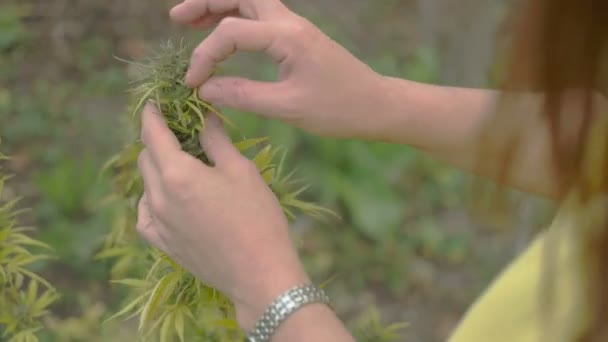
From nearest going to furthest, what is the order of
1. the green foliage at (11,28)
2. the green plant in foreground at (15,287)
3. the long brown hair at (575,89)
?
the long brown hair at (575,89) < the green plant in foreground at (15,287) < the green foliage at (11,28)

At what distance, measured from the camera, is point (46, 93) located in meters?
2.20

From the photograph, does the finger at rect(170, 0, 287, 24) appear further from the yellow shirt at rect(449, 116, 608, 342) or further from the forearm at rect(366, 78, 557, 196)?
the yellow shirt at rect(449, 116, 608, 342)

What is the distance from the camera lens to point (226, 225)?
29.3 inches

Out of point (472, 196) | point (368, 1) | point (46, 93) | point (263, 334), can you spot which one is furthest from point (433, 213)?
point (263, 334)

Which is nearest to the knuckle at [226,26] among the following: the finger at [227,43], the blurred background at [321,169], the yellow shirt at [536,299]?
the finger at [227,43]

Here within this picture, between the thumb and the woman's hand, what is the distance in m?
0.03

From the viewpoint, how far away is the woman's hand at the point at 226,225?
736mm

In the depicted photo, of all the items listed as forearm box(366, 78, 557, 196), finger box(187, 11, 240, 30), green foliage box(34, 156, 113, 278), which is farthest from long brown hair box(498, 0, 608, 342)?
green foliage box(34, 156, 113, 278)

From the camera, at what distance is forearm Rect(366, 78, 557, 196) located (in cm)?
91

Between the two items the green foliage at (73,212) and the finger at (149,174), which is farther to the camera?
the green foliage at (73,212)

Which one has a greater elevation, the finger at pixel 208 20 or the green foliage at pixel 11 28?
the finger at pixel 208 20

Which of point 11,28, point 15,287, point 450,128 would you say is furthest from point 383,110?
point 11,28

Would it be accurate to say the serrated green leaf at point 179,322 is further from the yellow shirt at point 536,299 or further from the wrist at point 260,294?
the yellow shirt at point 536,299

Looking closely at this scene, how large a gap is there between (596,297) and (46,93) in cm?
179
